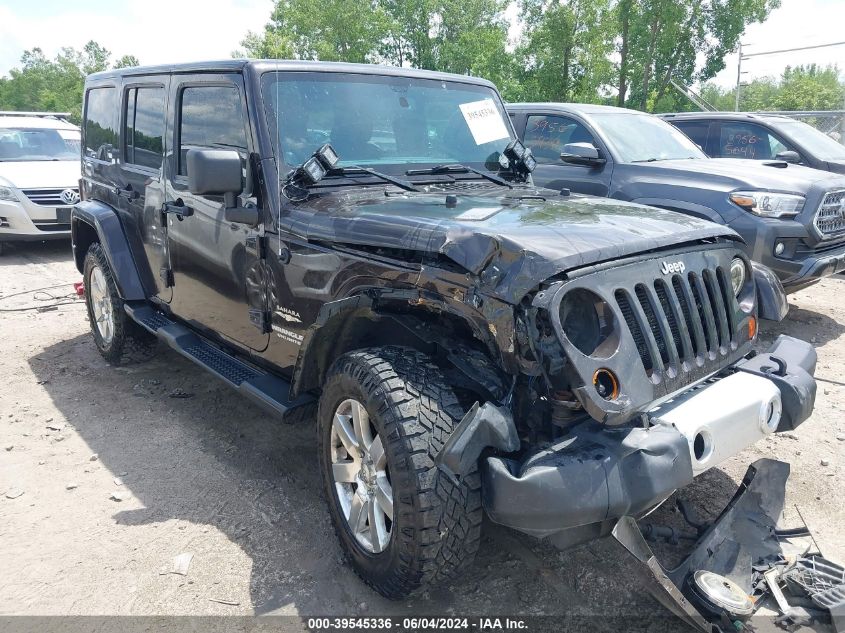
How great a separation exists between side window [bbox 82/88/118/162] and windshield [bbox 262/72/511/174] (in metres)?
2.25

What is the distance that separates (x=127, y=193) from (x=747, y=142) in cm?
735

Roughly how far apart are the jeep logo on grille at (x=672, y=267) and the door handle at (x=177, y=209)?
2.64 m

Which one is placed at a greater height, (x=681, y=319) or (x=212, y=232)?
(x=212, y=232)

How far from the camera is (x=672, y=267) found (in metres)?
2.56

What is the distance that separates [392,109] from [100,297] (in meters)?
3.12

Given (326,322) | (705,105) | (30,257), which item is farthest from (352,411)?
(705,105)

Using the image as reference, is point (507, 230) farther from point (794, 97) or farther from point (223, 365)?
point (794, 97)

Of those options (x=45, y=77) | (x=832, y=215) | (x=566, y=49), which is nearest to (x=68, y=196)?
(x=832, y=215)

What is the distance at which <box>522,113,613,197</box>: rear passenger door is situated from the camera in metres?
6.58

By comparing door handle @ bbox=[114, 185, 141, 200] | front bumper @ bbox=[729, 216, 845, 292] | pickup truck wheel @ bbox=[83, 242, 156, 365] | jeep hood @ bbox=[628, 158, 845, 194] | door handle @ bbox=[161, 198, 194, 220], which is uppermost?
jeep hood @ bbox=[628, 158, 845, 194]

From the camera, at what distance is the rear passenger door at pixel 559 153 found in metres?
6.58

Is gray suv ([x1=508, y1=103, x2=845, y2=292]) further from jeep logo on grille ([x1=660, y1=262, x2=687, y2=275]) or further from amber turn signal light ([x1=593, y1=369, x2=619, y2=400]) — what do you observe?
amber turn signal light ([x1=593, y1=369, x2=619, y2=400])

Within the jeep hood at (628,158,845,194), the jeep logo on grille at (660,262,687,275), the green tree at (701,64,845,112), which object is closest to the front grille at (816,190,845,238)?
the jeep hood at (628,158,845,194)

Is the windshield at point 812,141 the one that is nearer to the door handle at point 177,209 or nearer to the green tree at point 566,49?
the door handle at point 177,209
